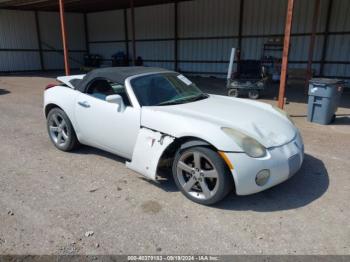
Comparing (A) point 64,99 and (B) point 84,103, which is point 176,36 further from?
(B) point 84,103

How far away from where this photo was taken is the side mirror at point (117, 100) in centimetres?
357

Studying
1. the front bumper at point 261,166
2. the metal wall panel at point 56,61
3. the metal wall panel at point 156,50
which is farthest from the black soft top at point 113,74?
the metal wall panel at point 56,61

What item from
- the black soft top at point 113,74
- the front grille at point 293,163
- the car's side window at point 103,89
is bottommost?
the front grille at point 293,163

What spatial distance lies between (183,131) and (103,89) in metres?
1.74

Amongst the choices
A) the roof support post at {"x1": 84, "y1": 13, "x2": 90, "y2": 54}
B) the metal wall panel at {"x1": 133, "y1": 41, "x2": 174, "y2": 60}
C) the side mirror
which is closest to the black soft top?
the side mirror

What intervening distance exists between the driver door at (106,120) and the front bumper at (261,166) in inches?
53.0

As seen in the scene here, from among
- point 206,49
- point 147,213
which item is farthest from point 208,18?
point 147,213

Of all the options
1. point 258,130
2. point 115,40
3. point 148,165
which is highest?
point 115,40

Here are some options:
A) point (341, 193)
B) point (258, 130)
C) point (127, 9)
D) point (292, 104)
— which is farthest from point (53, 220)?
point (127, 9)

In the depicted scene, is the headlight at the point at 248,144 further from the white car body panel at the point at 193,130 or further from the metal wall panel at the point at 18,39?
the metal wall panel at the point at 18,39

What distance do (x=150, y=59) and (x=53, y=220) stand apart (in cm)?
1768

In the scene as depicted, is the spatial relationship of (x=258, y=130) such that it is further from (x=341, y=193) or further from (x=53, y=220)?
(x=53, y=220)

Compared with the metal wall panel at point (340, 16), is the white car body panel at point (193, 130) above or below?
below

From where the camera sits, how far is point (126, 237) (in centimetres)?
263
